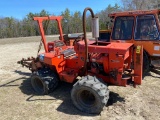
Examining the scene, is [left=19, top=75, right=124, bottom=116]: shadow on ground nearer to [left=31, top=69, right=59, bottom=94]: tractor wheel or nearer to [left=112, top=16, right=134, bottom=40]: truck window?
[left=31, top=69, right=59, bottom=94]: tractor wheel

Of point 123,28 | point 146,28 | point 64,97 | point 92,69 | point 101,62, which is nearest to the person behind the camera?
A: point 101,62

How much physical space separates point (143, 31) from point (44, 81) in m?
3.33

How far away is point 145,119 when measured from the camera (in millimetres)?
4398

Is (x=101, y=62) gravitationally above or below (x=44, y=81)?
above

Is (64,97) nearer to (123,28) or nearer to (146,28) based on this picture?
(123,28)

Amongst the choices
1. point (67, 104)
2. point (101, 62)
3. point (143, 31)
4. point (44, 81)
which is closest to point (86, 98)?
point (67, 104)

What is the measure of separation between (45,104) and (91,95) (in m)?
1.16

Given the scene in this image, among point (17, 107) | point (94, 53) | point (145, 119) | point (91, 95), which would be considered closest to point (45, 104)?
point (17, 107)

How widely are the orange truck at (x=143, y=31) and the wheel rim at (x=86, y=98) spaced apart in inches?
101

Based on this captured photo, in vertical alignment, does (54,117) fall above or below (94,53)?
below

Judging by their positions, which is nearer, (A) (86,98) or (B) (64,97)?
(A) (86,98)

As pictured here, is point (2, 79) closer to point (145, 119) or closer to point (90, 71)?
point (90, 71)

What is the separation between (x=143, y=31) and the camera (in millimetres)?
6719

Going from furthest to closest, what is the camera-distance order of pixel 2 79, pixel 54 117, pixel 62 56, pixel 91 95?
pixel 2 79
pixel 62 56
pixel 91 95
pixel 54 117
